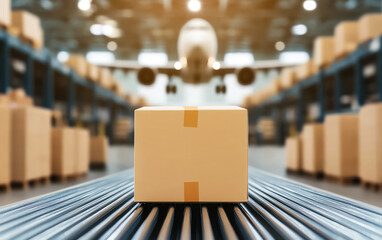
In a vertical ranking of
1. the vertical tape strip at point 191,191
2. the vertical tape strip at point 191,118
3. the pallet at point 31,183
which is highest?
the vertical tape strip at point 191,118

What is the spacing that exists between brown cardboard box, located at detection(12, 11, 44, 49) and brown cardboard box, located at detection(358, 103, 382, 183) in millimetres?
5881

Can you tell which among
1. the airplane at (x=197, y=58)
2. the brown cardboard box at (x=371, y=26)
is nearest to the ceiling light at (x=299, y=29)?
the airplane at (x=197, y=58)

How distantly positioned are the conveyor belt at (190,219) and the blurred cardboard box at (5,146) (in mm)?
1506

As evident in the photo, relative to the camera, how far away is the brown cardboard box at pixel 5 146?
11.4 ft

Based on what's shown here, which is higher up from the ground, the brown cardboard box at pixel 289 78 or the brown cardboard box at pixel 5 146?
the brown cardboard box at pixel 289 78

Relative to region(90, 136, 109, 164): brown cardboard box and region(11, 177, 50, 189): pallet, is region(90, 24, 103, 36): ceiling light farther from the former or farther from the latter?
region(11, 177, 50, 189): pallet

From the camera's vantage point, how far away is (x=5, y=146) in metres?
3.49

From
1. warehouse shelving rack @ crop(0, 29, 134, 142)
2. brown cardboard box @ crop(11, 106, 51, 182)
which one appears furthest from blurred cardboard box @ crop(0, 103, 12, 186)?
warehouse shelving rack @ crop(0, 29, 134, 142)

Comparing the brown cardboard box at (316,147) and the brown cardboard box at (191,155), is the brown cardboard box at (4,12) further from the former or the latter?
the brown cardboard box at (316,147)

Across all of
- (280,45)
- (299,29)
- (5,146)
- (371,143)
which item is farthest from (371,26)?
(280,45)

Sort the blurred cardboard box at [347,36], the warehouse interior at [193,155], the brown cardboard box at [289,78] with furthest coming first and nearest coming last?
the brown cardboard box at [289,78], the blurred cardboard box at [347,36], the warehouse interior at [193,155]

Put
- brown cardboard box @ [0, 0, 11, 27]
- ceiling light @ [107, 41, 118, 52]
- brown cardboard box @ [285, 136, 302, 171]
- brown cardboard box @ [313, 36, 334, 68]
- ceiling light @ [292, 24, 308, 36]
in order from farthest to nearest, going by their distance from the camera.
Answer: ceiling light @ [107, 41, 118, 52]
ceiling light @ [292, 24, 308, 36]
brown cardboard box @ [313, 36, 334, 68]
brown cardboard box @ [285, 136, 302, 171]
brown cardboard box @ [0, 0, 11, 27]

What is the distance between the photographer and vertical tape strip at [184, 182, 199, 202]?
1.88 metres

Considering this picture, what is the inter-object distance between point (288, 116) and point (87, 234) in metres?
13.5
